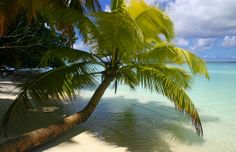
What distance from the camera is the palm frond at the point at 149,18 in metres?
6.45

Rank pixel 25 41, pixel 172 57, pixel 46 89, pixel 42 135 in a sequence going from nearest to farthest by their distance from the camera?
pixel 42 135 → pixel 46 89 → pixel 172 57 → pixel 25 41

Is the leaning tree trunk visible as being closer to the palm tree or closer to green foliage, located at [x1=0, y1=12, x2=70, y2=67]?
the palm tree

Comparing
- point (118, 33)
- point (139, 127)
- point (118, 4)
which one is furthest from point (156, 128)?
point (118, 4)

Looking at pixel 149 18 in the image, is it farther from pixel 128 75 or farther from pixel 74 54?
pixel 74 54

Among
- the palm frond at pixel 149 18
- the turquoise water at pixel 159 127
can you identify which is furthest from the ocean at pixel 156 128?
the palm frond at pixel 149 18

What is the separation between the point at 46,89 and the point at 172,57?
2.70 m

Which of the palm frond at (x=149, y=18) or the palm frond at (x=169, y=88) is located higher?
the palm frond at (x=149, y=18)

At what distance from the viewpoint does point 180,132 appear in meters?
6.61

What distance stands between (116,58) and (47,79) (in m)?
1.76

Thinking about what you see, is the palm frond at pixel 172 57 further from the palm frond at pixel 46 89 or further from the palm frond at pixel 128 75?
the palm frond at pixel 46 89

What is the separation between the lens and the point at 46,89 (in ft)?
17.9

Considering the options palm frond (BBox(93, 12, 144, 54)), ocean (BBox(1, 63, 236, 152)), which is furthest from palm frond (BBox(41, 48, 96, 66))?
ocean (BBox(1, 63, 236, 152))

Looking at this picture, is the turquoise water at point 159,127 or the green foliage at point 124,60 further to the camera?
the turquoise water at point 159,127

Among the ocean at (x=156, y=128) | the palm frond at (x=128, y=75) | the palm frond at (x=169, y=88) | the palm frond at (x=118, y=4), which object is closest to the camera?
the palm frond at (x=169, y=88)
